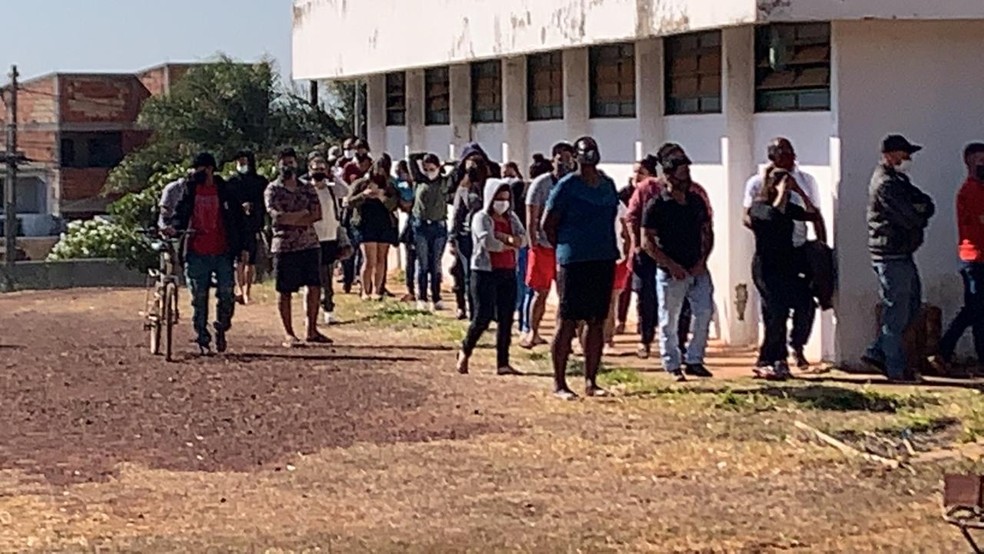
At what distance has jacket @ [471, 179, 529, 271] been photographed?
1565 centimetres

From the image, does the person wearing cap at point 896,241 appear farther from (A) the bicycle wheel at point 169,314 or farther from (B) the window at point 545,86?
(B) the window at point 545,86

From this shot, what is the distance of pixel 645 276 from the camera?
16.8 meters

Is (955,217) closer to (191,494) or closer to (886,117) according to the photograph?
(886,117)

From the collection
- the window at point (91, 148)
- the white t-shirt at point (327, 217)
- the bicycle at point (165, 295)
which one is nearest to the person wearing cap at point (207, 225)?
the bicycle at point (165, 295)

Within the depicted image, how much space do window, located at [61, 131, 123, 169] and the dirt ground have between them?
52060 mm

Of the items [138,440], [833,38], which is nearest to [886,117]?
[833,38]

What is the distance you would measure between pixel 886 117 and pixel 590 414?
4.01 meters

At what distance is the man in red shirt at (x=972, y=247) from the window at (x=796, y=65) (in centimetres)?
144

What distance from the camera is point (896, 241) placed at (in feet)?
48.9

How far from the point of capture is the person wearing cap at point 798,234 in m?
15.2

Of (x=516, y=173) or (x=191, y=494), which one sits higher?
(x=516, y=173)

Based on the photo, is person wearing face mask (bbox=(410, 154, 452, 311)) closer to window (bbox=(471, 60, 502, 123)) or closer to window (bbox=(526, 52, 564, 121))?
window (bbox=(526, 52, 564, 121))

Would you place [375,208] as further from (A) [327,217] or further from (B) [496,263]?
(B) [496,263]

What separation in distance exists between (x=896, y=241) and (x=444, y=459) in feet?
15.1
